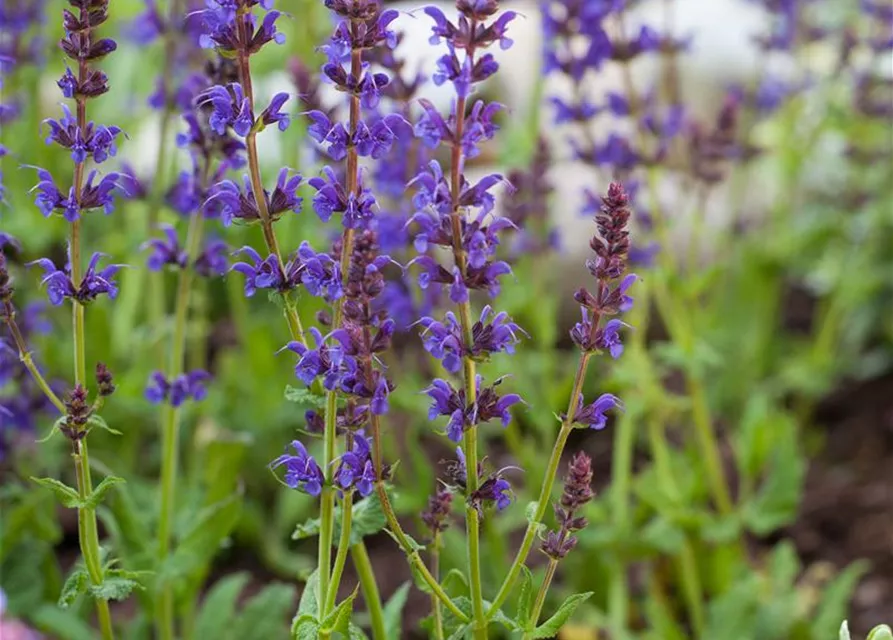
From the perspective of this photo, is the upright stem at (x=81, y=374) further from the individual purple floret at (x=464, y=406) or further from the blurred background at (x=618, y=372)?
the individual purple floret at (x=464, y=406)

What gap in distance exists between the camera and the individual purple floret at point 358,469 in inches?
74.9

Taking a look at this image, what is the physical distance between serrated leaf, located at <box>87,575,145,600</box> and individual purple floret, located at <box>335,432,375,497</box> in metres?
0.48

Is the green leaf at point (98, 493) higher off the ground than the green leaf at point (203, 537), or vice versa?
the green leaf at point (98, 493)

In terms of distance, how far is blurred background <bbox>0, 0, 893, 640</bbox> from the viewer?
3.29 metres

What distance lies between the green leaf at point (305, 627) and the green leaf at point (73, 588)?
40 cm

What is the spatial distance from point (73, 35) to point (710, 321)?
299 centimetres

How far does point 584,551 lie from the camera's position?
3.64 metres

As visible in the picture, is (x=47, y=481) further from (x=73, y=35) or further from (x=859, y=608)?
(x=859, y=608)

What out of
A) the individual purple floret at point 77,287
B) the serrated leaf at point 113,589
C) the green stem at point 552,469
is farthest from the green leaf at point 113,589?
the green stem at point 552,469

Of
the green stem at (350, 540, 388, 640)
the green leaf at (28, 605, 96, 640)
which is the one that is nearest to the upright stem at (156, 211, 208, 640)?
the green leaf at (28, 605, 96, 640)

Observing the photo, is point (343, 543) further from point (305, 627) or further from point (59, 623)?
point (59, 623)

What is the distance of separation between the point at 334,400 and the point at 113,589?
0.56 metres

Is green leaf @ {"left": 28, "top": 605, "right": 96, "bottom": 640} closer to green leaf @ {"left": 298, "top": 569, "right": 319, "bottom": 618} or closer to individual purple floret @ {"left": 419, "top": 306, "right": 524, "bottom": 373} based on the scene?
green leaf @ {"left": 298, "top": 569, "right": 319, "bottom": 618}

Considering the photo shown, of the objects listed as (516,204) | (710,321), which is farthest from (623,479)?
(710,321)
